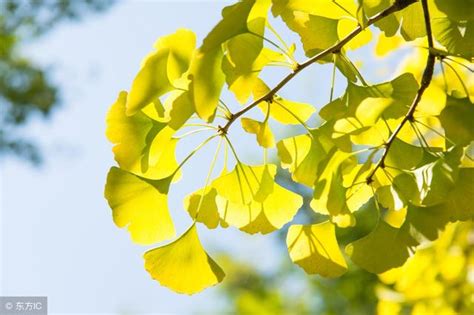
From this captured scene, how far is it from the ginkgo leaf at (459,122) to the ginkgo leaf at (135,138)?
0.16m

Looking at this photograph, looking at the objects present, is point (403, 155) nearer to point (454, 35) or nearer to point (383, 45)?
point (454, 35)

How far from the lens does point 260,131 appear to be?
42 centimetres

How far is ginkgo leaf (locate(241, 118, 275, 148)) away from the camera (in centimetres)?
42

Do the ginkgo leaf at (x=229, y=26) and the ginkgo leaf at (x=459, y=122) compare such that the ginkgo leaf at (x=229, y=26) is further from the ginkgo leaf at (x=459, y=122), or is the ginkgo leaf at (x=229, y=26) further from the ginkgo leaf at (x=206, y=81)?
the ginkgo leaf at (x=459, y=122)

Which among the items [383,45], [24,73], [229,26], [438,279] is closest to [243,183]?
[229,26]

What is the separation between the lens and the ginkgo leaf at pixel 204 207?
0.43 meters

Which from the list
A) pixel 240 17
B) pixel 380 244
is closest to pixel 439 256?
pixel 380 244

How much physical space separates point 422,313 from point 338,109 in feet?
2.29

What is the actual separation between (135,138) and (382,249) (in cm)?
16

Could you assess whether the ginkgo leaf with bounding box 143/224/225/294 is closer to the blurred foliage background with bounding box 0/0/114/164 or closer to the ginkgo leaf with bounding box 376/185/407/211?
the ginkgo leaf with bounding box 376/185/407/211

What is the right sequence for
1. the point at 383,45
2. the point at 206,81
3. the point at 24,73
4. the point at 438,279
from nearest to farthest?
the point at 206,81 → the point at 383,45 → the point at 438,279 → the point at 24,73

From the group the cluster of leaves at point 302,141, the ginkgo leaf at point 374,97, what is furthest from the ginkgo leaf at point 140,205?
the ginkgo leaf at point 374,97

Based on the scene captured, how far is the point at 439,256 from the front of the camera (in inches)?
41.1

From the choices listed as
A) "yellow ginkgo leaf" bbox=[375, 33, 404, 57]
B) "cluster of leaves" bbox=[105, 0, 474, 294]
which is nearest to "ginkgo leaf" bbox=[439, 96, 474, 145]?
"cluster of leaves" bbox=[105, 0, 474, 294]
